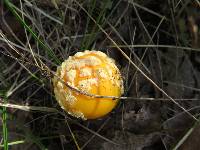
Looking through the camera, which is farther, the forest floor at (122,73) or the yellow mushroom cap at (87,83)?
the forest floor at (122,73)

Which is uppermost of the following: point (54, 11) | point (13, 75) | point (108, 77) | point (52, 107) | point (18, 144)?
point (54, 11)

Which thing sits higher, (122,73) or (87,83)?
(87,83)

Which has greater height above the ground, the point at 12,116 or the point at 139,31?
the point at 139,31

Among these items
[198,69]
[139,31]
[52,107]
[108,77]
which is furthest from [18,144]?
[198,69]

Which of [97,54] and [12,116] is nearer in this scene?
[97,54]

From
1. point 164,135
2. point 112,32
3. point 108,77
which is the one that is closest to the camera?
point 108,77

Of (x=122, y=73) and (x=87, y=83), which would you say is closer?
(x=87, y=83)

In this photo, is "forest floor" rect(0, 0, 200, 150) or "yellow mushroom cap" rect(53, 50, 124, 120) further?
"forest floor" rect(0, 0, 200, 150)

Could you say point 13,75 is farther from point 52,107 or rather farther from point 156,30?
point 156,30
